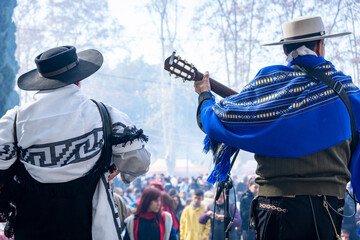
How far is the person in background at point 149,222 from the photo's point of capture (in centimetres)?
584

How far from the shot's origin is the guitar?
3.44 metres

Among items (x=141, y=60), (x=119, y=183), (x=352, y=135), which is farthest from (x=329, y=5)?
(x=141, y=60)

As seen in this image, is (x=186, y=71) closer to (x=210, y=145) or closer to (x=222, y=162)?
(x=210, y=145)

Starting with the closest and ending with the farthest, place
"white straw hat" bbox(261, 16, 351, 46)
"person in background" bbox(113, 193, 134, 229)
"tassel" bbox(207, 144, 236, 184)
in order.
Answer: "white straw hat" bbox(261, 16, 351, 46), "tassel" bbox(207, 144, 236, 184), "person in background" bbox(113, 193, 134, 229)

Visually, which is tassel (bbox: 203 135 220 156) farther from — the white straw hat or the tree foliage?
the tree foliage

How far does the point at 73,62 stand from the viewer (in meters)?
2.95

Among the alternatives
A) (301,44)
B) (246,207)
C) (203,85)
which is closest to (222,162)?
(203,85)

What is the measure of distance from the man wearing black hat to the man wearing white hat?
1.99 feet

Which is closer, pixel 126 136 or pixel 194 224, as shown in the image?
pixel 126 136

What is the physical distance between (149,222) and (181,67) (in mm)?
2939

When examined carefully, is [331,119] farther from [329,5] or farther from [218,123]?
[329,5]

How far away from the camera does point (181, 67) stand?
3.49 meters

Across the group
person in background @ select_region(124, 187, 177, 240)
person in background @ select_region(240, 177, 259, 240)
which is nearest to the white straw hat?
person in background @ select_region(124, 187, 177, 240)

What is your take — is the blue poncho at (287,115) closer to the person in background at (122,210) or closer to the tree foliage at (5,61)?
the person in background at (122,210)
